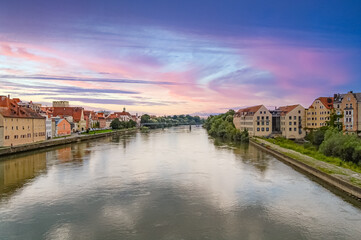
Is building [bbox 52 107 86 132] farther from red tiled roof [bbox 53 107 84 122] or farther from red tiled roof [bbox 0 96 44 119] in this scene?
red tiled roof [bbox 0 96 44 119]

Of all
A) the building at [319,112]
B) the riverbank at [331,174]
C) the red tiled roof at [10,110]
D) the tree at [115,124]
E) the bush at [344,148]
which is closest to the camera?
the riverbank at [331,174]

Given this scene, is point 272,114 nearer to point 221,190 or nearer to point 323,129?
point 323,129

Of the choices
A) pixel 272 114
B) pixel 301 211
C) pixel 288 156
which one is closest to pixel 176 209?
pixel 301 211

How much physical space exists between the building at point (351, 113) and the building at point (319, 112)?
123 inches

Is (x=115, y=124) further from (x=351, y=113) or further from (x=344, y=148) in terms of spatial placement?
(x=344, y=148)

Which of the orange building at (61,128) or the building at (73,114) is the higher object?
the building at (73,114)

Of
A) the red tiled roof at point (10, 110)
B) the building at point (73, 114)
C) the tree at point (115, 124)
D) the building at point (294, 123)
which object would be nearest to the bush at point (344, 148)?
the building at point (294, 123)

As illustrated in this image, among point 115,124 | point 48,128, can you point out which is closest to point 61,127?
point 48,128

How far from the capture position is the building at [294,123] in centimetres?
5088

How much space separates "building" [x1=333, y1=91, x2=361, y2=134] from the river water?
2604 centimetres

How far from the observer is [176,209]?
13.8 metres

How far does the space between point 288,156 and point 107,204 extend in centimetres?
1897

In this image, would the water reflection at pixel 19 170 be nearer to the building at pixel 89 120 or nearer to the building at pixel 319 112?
the building at pixel 319 112

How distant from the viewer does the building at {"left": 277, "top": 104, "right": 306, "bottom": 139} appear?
50875 mm
